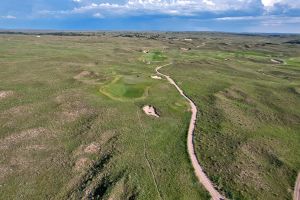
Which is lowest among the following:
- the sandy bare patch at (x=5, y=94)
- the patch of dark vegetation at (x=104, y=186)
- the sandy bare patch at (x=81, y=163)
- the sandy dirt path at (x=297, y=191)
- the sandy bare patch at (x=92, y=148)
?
the sandy dirt path at (x=297, y=191)

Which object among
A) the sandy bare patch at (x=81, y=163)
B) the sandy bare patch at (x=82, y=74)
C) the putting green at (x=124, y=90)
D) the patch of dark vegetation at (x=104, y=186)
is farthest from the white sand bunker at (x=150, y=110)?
the sandy bare patch at (x=82, y=74)

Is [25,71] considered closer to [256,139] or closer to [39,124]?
[39,124]

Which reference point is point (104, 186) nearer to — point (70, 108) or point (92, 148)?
point (92, 148)

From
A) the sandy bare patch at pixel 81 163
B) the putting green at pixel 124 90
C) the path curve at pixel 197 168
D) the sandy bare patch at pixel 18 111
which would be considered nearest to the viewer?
the path curve at pixel 197 168

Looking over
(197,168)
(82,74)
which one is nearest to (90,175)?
(197,168)

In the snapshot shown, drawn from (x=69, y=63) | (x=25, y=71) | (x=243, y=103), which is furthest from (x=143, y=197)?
(x=69, y=63)

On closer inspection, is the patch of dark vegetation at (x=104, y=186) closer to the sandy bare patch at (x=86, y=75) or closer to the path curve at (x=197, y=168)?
the path curve at (x=197, y=168)
